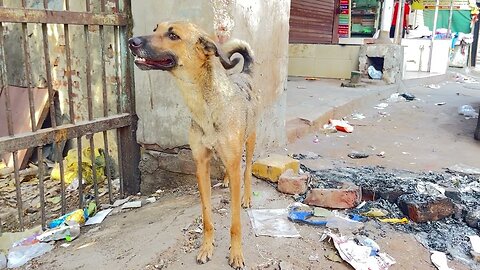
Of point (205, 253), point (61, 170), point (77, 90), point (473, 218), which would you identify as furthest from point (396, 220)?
point (77, 90)

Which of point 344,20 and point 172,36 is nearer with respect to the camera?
point 172,36

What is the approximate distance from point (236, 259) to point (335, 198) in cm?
108

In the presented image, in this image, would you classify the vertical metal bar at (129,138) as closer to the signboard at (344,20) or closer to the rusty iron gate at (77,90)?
the rusty iron gate at (77,90)

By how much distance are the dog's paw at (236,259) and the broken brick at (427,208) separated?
138 centimetres

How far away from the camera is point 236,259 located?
7.81ft

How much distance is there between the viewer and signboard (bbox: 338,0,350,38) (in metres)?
13.3

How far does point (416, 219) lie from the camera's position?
118 inches

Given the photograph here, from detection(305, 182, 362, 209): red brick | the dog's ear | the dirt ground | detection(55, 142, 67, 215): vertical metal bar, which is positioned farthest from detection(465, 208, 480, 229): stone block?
detection(55, 142, 67, 215): vertical metal bar

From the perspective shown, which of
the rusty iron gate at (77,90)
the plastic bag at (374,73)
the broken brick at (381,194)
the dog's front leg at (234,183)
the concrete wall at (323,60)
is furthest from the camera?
the concrete wall at (323,60)

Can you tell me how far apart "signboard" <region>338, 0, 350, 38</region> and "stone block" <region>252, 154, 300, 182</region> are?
10.8m

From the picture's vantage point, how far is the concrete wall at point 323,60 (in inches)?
398

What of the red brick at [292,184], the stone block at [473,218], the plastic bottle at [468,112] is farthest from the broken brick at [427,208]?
the plastic bottle at [468,112]

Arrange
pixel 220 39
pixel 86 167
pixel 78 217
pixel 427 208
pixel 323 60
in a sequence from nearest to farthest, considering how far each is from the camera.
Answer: pixel 427 208 < pixel 220 39 < pixel 78 217 < pixel 86 167 < pixel 323 60

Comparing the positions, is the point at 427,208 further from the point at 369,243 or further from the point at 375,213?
the point at 369,243
